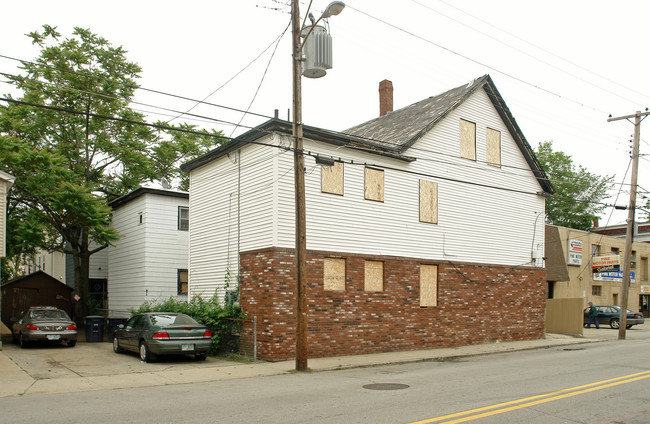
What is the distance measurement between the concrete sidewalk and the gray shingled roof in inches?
297

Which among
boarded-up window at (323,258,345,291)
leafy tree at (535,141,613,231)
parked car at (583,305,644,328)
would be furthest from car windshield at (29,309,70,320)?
leafy tree at (535,141,613,231)

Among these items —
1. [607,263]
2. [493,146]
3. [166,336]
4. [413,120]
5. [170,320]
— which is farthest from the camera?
[607,263]

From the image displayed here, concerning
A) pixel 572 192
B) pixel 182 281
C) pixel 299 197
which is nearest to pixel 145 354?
pixel 299 197

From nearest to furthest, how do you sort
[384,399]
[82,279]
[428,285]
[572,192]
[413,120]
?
[384,399] → [428,285] → [413,120] → [82,279] → [572,192]

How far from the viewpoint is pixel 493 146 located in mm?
23719

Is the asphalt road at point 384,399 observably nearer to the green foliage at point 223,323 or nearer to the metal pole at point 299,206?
the metal pole at point 299,206

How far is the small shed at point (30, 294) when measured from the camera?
28.7 metres

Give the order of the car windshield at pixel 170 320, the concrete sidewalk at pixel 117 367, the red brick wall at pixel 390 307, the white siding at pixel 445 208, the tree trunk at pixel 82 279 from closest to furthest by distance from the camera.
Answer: the concrete sidewalk at pixel 117 367, the car windshield at pixel 170 320, the red brick wall at pixel 390 307, the white siding at pixel 445 208, the tree trunk at pixel 82 279

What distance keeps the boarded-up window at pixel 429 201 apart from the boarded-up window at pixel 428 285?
1793 millimetres

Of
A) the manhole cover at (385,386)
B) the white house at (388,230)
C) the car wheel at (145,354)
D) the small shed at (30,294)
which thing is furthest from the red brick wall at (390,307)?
the small shed at (30,294)

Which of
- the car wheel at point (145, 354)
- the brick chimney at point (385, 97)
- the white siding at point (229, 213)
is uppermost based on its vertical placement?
the brick chimney at point (385, 97)

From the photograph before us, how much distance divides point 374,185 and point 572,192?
4269 centimetres

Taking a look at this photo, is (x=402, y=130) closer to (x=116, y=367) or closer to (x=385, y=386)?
(x=385, y=386)

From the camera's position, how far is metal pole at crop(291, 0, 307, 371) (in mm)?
14172
